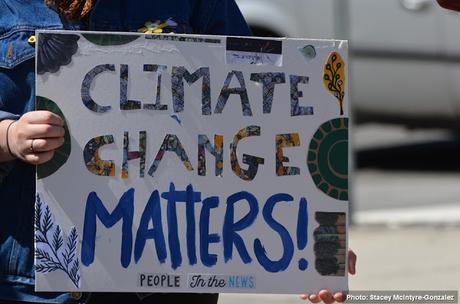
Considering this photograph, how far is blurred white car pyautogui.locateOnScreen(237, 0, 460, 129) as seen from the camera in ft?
26.4

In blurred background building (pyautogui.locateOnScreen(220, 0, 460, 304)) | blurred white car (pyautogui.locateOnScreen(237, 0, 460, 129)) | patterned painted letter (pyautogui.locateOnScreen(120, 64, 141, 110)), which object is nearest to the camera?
patterned painted letter (pyautogui.locateOnScreen(120, 64, 141, 110))

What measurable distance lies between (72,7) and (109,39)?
0.14m

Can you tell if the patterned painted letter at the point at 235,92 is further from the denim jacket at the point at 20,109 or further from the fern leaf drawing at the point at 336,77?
the denim jacket at the point at 20,109

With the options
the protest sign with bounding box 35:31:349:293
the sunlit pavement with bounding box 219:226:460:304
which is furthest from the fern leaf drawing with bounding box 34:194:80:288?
the sunlit pavement with bounding box 219:226:460:304

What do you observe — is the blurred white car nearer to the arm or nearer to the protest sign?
the protest sign

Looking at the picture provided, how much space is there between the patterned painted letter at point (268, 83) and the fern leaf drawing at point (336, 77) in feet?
0.32

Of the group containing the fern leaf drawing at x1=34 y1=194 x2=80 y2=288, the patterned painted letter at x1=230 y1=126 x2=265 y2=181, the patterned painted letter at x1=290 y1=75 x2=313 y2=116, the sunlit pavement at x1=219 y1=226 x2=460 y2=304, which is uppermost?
the patterned painted letter at x1=290 y1=75 x2=313 y2=116

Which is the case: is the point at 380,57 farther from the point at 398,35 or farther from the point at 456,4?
the point at 456,4

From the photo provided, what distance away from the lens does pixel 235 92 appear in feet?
8.21

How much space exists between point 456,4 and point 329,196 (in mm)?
577

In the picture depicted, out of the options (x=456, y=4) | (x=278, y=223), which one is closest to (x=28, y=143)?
(x=278, y=223)

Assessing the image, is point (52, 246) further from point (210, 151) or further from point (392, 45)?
point (392, 45)

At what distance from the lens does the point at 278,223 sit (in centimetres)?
250

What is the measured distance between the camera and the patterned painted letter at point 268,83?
252 centimetres
